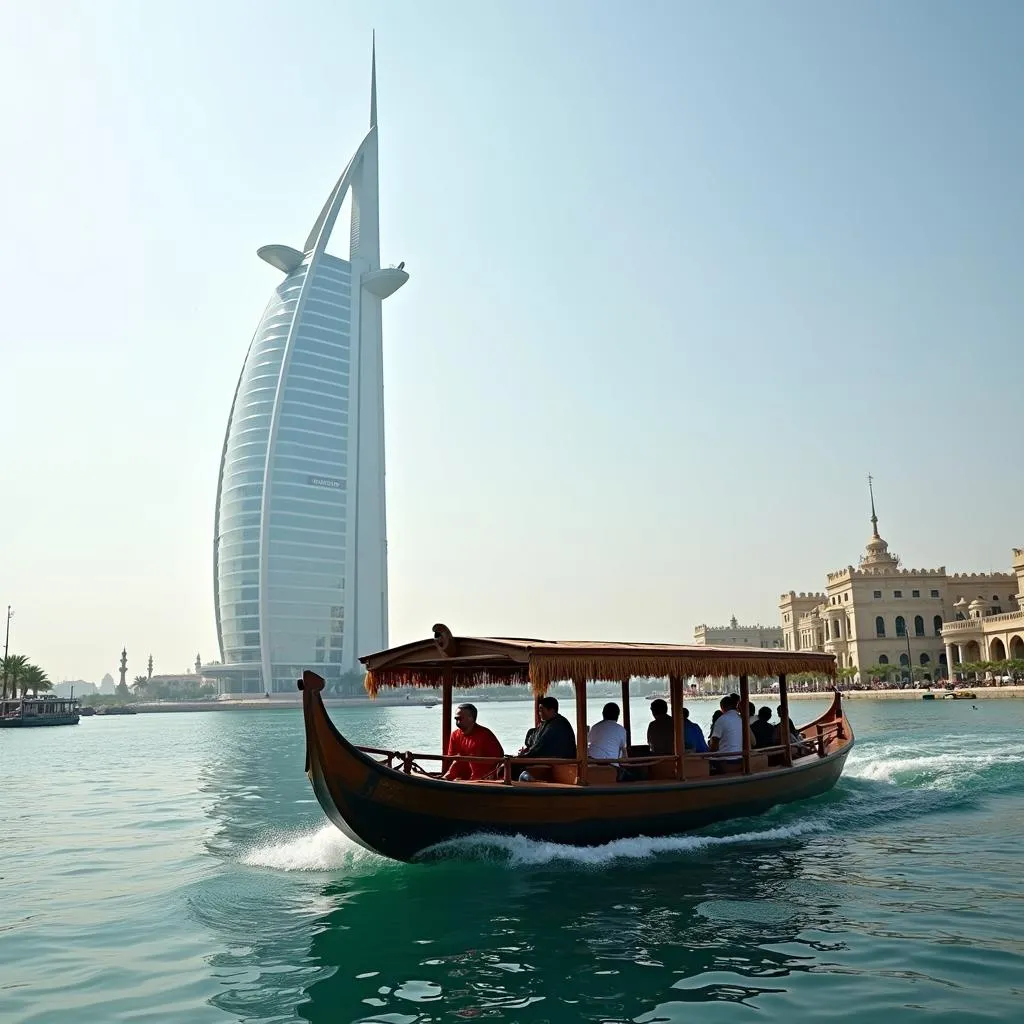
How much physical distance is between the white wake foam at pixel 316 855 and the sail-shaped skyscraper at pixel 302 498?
103 metres

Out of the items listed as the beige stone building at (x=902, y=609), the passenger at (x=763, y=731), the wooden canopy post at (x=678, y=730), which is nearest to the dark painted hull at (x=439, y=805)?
the wooden canopy post at (x=678, y=730)

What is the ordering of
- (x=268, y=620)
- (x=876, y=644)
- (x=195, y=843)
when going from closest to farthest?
1. (x=195, y=843)
2. (x=876, y=644)
3. (x=268, y=620)

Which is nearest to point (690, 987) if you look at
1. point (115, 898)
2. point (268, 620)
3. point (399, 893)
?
point (399, 893)

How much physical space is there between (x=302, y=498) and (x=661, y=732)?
106 m

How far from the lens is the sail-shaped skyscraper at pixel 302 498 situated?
113312 millimetres

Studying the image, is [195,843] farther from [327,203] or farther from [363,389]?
[327,203]

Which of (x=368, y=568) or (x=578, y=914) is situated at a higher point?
(x=368, y=568)

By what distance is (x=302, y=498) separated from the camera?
114875 millimetres

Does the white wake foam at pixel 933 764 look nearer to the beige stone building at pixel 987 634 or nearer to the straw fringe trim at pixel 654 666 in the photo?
the straw fringe trim at pixel 654 666

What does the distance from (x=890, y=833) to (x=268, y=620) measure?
106283mm

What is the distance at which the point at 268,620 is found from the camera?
112 metres

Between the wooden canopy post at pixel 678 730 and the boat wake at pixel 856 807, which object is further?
the wooden canopy post at pixel 678 730

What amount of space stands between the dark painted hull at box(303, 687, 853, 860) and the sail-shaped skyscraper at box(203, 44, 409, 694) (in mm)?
105627

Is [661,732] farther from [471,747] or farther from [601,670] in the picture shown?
[471,747]
